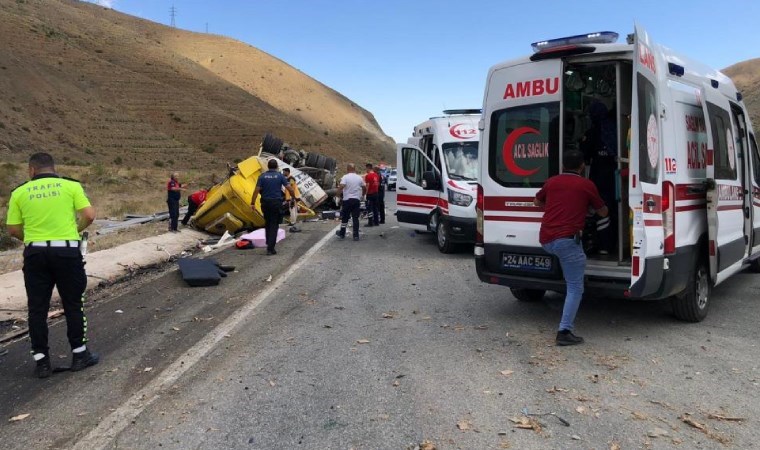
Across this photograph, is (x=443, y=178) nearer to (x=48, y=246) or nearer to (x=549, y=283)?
(x=549, y=283)

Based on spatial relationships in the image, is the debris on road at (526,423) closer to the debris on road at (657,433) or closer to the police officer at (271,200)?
the debris on road at (657,433)

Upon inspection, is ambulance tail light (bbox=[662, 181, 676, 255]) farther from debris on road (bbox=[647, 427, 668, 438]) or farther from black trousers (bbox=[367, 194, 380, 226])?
black trousers (bbox=[367, 194, 380, 226])

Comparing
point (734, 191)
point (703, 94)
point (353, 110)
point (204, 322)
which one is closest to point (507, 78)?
point (703, 94)

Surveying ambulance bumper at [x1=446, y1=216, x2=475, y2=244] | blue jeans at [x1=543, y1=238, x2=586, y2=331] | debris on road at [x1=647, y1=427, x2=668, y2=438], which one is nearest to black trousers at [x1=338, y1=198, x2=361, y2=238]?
Result: ambulance bumper at [x1=446, y1=216, x2=475, y2=244]

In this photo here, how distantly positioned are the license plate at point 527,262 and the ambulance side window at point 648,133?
4.22 ft

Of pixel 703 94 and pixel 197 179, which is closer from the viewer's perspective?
pixel 703 94

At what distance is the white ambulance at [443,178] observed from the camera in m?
11.4

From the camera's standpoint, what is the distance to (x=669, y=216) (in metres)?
5.52

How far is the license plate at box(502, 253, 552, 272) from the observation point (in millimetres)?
6184

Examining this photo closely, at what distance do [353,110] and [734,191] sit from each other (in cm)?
12428

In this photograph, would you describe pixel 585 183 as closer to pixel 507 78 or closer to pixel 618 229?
pixel 618 229

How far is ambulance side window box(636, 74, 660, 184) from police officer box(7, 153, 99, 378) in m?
4.78

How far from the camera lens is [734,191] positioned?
276 inches

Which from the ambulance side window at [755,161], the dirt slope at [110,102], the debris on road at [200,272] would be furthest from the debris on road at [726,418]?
the dirt slope at [110,102]
